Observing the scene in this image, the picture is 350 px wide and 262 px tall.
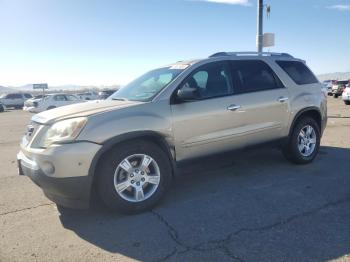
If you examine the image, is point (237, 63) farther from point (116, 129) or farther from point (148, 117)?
point (116, 129)

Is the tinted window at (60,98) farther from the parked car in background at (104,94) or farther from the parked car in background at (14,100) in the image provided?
the parked car in background at (14,100)

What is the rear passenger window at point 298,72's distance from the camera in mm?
6066

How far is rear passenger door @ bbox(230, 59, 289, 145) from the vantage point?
528 cm

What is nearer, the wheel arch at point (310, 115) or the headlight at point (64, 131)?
the headlight at point (64, 131)

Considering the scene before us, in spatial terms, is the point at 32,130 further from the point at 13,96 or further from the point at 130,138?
the point at 13,96

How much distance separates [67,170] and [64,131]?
43 cm

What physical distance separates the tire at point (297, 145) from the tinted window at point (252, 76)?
0.80 metres

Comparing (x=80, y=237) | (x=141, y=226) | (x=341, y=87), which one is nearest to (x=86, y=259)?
(x=80, y=237)

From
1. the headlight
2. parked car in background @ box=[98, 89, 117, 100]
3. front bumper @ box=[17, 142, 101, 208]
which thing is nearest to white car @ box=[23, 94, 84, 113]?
parked car in background @ box=[98, 89, 117, 100]

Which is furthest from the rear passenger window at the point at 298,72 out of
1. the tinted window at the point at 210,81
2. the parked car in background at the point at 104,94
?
the parked car in background at the point at 104,94

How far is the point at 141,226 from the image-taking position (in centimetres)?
393

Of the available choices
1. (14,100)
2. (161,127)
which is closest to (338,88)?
(161,127)

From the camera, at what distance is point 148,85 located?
516 cm

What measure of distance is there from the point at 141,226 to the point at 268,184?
2169 millimetres
